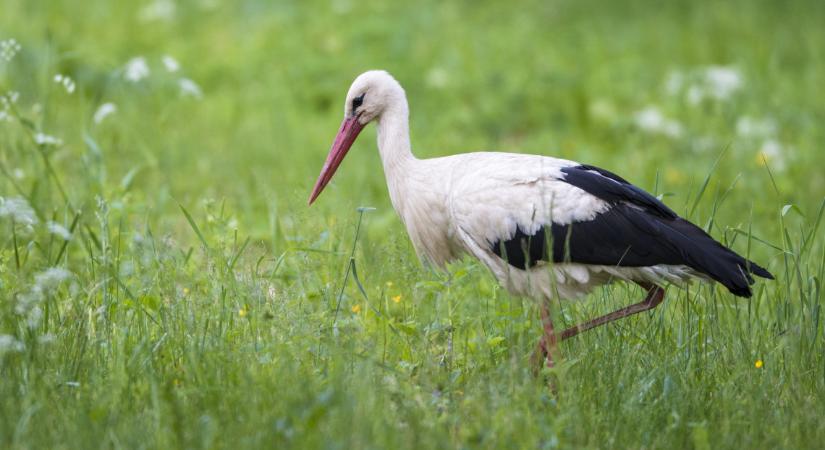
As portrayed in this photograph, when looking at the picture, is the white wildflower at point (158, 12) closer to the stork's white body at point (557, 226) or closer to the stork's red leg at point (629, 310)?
the stork's white body at point (557, 226)

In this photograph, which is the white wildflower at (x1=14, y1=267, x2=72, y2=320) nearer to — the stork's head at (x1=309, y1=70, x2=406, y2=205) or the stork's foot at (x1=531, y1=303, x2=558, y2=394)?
the stork's head at (x1=309, y1=70, x2=406, y2=205)

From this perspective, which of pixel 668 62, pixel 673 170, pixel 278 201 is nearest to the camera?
pixel 278 201

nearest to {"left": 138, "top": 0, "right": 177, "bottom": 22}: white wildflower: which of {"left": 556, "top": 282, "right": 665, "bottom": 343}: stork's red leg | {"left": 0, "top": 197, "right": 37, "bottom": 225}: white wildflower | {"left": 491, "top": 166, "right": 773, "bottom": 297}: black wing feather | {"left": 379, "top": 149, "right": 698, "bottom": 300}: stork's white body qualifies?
{"left": 379, "top": 149, "right": 698, "bottom": 300}: stork's white body

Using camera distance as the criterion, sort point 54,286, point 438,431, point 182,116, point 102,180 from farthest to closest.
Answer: point 182,116
point 102,180
point 54,286
point 438,431

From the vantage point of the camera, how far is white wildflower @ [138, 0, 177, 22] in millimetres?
10258

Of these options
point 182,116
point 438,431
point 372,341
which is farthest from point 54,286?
point 182,116

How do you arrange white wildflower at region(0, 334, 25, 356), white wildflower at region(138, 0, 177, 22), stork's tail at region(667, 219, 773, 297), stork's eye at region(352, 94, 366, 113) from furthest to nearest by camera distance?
white wildflower at region(138, 0, 177, 22) → stork's eye at region(352, 94, 366, 113) → stork's tail at region(667, 219, 773, 297) → white wildflower at region(0, 334, 25, 356)

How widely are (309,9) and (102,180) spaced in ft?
17.2

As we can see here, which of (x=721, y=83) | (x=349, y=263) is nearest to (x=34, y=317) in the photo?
(x=349, y=263)

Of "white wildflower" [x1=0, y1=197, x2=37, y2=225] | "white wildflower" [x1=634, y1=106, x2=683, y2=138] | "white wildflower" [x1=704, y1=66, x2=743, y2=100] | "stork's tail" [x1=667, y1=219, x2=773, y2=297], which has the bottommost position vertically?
"stork's tail" [x1=667, y1=219, x2=773, y2=297]

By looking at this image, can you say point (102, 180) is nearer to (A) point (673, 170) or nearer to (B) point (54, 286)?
(B) point (54, 286)

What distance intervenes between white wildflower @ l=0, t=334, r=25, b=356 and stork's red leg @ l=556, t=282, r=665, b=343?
1863 mm

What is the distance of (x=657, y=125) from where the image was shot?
26.8ft

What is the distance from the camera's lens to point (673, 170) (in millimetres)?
7648
